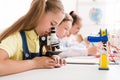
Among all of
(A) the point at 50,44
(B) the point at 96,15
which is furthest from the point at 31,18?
(B) the point at 96,15

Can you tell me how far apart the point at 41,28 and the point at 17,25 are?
13 centimetres

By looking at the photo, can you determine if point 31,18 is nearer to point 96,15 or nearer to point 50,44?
point 50,44

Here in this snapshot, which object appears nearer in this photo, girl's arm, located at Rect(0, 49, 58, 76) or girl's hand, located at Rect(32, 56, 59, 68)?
girl's arm, located at Rect(0, 49, 58, 76)

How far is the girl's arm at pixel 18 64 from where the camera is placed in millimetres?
763

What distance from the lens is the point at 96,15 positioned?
3.25 m

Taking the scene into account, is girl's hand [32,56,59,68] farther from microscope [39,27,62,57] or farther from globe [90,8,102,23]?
globe [90,8,102,23]

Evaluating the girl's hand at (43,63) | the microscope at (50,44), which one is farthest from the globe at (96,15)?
the girl's hand at (43,63)

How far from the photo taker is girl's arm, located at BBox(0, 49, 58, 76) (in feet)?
2.50

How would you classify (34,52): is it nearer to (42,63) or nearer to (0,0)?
(42,63)

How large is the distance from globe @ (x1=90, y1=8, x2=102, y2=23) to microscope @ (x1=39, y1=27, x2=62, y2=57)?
2.25 metres

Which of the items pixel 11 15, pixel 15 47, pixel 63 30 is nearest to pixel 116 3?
pixel 11 15

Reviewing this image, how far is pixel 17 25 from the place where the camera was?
38.5 inches

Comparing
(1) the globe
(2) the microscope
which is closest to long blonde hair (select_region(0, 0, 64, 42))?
(2) the microscope

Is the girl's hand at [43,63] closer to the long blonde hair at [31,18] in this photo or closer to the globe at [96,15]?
the long blonde hair at [31,18]
